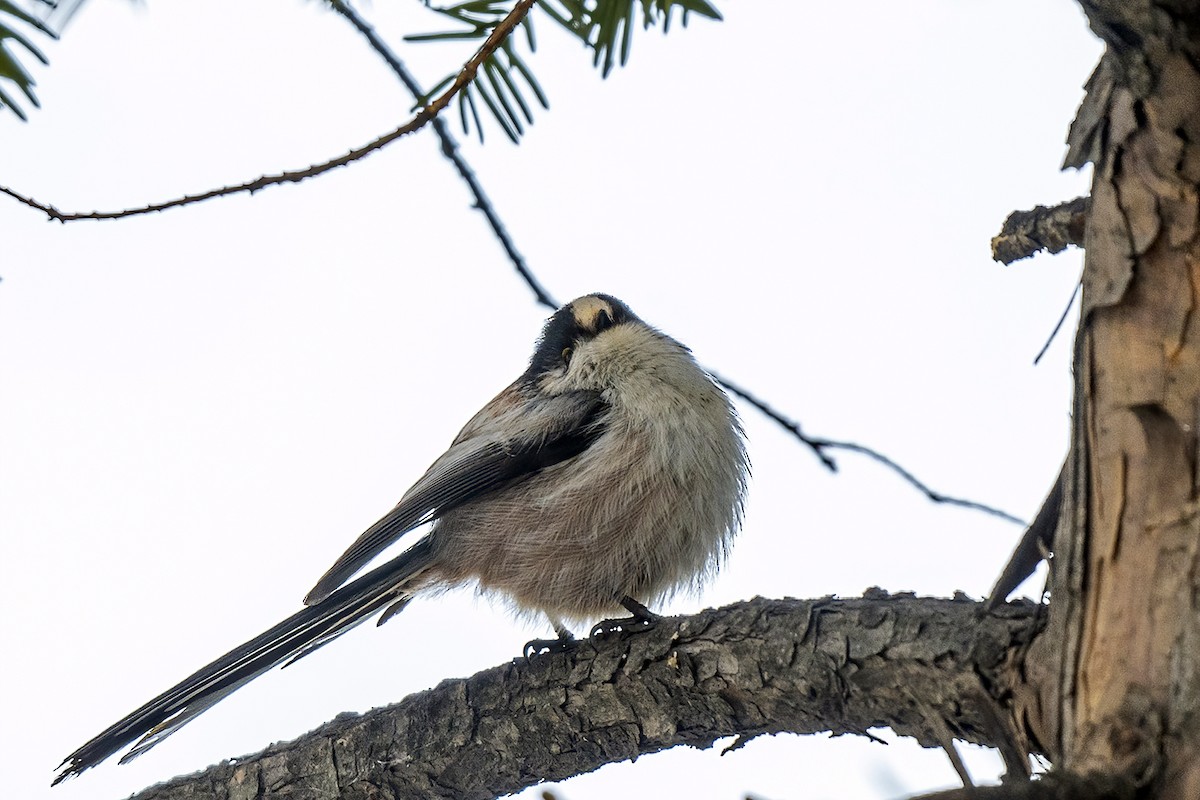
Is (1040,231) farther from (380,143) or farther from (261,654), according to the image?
(261,654)

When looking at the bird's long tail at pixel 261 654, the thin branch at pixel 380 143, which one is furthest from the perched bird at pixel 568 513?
the thin branch at pixel 380 143

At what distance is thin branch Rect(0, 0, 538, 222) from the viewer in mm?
1585

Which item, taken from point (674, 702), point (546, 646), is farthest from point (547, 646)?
point (674, 702)

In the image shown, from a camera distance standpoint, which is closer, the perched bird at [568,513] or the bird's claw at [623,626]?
the bird's claw at [623,626]

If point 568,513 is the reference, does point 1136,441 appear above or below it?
below

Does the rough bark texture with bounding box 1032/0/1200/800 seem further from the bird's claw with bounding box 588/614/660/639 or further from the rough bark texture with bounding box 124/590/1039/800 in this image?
the bird's claw with bounding box 588/614/660/639

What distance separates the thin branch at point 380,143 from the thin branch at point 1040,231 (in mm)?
716

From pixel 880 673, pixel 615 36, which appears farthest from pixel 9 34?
pixel 880 673

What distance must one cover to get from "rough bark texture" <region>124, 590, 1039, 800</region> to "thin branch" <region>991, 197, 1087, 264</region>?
0.46 metres

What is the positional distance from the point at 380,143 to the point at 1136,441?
1030 millimetres

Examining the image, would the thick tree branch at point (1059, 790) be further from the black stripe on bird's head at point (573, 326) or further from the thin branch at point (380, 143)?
the black stripe on bird's head at point (573, 326)

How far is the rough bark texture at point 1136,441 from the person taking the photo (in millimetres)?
1093

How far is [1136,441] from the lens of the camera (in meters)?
1.18

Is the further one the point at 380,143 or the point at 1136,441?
the point at 380,143
